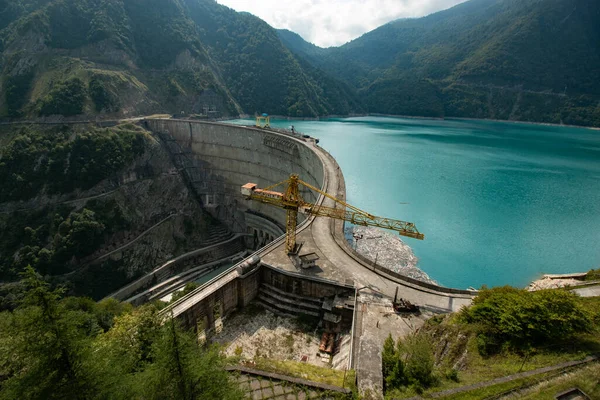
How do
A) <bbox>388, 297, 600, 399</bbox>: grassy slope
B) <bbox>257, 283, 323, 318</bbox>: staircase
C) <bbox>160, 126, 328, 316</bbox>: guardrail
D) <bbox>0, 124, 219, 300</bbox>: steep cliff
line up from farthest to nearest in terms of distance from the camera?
1. <bbox>0, 124, 219, 300</bbox>: steep cliff
2. <bbox>257, 283, 323, 318</bbox>: staircase
3. <bbox>160, 126, 328, 316</bbox>: guardrail
4. <bbox>388, 297, 600, 399</bbox>: grassy slope

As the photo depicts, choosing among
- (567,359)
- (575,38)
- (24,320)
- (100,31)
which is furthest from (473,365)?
(575,38)

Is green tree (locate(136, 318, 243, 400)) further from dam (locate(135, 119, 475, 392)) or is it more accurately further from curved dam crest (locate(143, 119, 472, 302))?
curved dam crest (locate(143, 119, 472, 302))

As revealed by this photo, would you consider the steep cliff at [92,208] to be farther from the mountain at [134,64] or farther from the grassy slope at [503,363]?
the grassy slope at [503,363]

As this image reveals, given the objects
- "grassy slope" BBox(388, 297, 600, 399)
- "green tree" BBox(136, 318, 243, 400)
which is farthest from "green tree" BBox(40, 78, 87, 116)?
"grassy slope" BBox(388, 297, 600, 399)

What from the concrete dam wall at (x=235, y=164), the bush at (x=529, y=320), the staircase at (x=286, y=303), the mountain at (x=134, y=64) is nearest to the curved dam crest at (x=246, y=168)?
the concrete dam wall at (x=235, y=164)

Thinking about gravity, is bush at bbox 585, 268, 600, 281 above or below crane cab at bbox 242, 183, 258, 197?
below

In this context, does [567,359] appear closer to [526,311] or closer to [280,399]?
[526,311]
